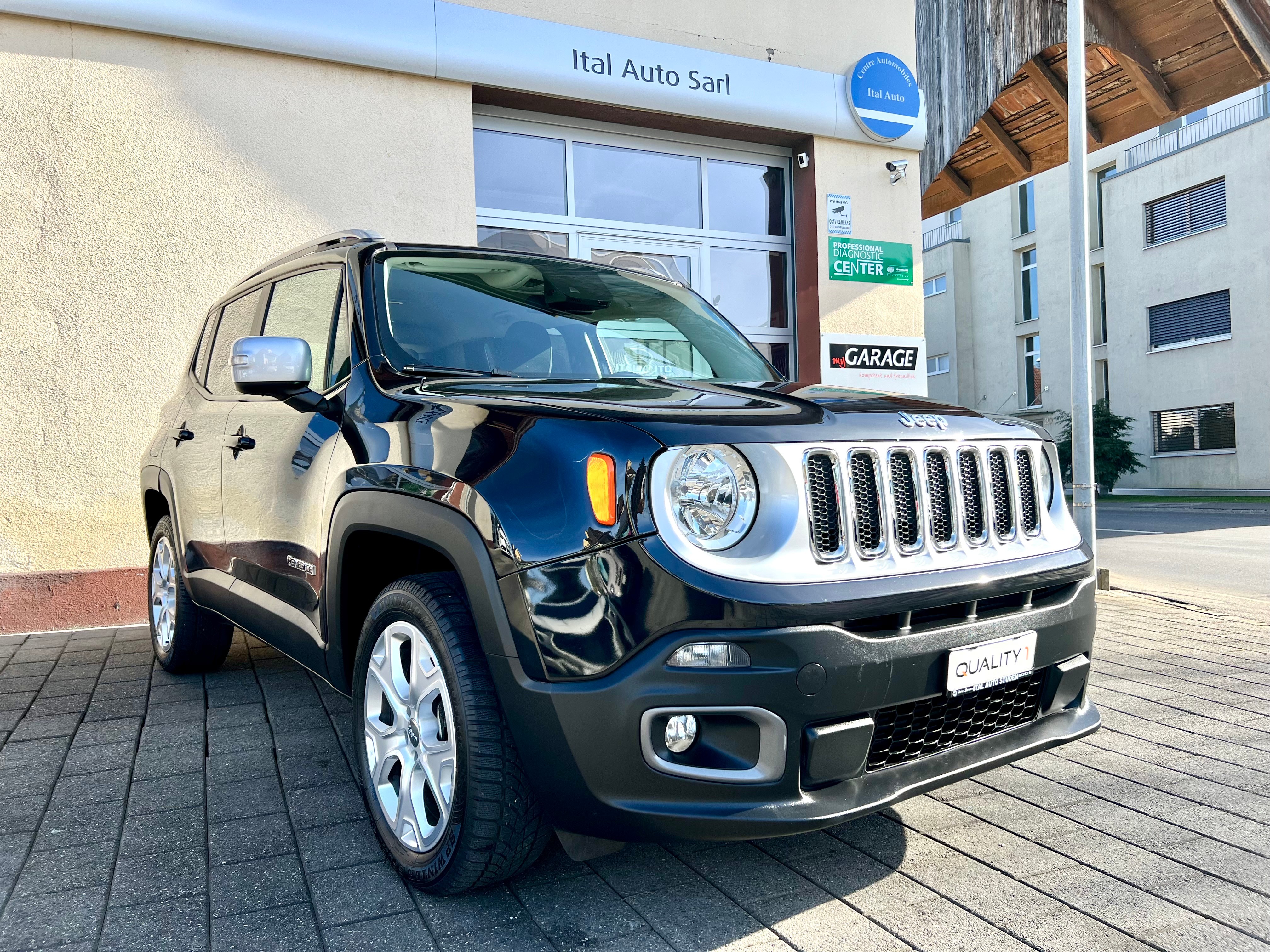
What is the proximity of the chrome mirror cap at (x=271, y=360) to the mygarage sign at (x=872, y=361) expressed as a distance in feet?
18.9

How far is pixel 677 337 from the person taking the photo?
3627 mm

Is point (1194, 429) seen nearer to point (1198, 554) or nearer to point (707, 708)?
point (1198, 554)

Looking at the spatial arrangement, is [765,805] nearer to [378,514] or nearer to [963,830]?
[963,830]

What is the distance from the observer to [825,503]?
214 cm

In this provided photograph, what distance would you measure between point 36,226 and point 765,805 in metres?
5.79

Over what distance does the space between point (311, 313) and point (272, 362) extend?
2.13 feet

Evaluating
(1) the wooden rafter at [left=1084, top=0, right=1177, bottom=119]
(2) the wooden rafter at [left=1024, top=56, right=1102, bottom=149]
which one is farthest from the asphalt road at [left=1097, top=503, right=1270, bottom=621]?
(1) the wooden rafter at [left=1084, top=0, right=1177, bottom=119]

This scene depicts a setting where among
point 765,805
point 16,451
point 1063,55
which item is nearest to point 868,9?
point 1063,55

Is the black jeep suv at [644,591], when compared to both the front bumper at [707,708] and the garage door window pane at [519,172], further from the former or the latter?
the garage door window pane at [519,172]

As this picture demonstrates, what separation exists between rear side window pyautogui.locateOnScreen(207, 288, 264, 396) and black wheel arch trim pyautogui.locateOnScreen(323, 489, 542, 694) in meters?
1.43

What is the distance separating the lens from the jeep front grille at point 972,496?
2.38m

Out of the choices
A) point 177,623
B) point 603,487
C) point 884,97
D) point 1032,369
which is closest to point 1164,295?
point 1032,369

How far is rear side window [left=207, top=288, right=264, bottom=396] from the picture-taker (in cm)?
398

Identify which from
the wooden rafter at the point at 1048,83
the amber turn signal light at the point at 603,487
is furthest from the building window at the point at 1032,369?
the amber turn signal light at the point at 603,487
